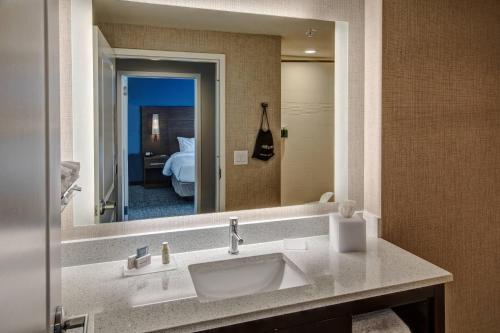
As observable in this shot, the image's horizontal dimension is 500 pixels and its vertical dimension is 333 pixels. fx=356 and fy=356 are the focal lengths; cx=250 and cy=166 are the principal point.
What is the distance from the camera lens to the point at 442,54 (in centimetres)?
173

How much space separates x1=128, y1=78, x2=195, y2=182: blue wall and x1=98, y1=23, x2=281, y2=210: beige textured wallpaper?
18 centimetres

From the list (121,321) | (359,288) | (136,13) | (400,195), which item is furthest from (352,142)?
(121,321)

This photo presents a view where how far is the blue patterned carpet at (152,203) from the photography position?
57.9 inches

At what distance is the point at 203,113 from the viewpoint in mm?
1546

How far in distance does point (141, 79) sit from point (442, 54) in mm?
1420

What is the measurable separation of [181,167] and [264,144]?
1.29 feet

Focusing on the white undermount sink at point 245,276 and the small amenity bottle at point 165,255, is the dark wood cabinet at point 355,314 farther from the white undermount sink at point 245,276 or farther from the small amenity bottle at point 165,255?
the small amenity bottle at point 165,255

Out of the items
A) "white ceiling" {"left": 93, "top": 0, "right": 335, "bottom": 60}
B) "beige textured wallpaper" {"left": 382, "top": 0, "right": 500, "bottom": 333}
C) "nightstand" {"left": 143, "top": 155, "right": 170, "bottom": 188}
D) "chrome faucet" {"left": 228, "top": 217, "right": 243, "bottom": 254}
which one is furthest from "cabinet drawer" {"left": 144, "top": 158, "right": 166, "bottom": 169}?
"beige textured wallpaper" {"left": 382, "top": 0, "right": 500, "bottom": 333}

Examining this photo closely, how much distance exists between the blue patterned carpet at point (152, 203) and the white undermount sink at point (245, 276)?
27 cm

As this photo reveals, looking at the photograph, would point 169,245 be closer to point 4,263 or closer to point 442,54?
point 4,263

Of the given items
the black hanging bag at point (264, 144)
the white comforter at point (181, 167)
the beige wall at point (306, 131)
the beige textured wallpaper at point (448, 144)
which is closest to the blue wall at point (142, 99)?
the white comforter at point (181, 167)

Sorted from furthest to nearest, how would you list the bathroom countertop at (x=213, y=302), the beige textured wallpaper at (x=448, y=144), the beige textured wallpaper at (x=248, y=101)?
the beige textured wallpaper at (x=448, y=144), the beige textured wallpaper at (x=248, y=101), the bathroom countertop at (x=213, y=302)

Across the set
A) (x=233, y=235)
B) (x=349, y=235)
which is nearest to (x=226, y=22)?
(x=233, y=235)

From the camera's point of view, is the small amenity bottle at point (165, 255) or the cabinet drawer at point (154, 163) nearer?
the small amenity bottle at point (165, 255)
